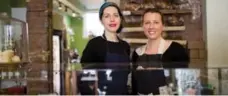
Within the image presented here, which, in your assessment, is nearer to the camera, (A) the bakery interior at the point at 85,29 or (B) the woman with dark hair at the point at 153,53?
(B) the woman with dark hair at the point at 153,53

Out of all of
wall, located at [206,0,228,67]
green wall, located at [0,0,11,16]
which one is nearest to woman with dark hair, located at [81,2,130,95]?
wall, located at [206,0,228,67]

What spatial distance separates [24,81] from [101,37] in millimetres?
417

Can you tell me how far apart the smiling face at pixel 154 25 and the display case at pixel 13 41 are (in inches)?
27.9

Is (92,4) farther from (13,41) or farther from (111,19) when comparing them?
(13,41)

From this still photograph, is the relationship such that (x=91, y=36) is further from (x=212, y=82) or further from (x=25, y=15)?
(x=212, y=82)

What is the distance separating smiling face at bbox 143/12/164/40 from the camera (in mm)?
1367

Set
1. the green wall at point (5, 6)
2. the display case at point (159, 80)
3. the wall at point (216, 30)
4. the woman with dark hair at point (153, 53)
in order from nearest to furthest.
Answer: the display case at point (159, 80)
the woman with dark hair at point (153, 53)
the wall at point (216, 30)
the green wall at point (5, 6)

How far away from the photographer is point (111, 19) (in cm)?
141

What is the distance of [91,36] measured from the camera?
61.8 inches

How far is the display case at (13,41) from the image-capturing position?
5.34ft

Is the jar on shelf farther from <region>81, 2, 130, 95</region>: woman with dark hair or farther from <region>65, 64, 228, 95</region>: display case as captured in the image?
<region>65, 64, 228, 95</region>: display case

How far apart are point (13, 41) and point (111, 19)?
660 millimetres

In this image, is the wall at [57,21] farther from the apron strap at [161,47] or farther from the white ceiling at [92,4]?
the apron strap at [161,47]

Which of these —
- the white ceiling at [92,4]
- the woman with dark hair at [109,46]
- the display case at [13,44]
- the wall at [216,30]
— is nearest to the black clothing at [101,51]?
the woman with dark hair at [109,46]
